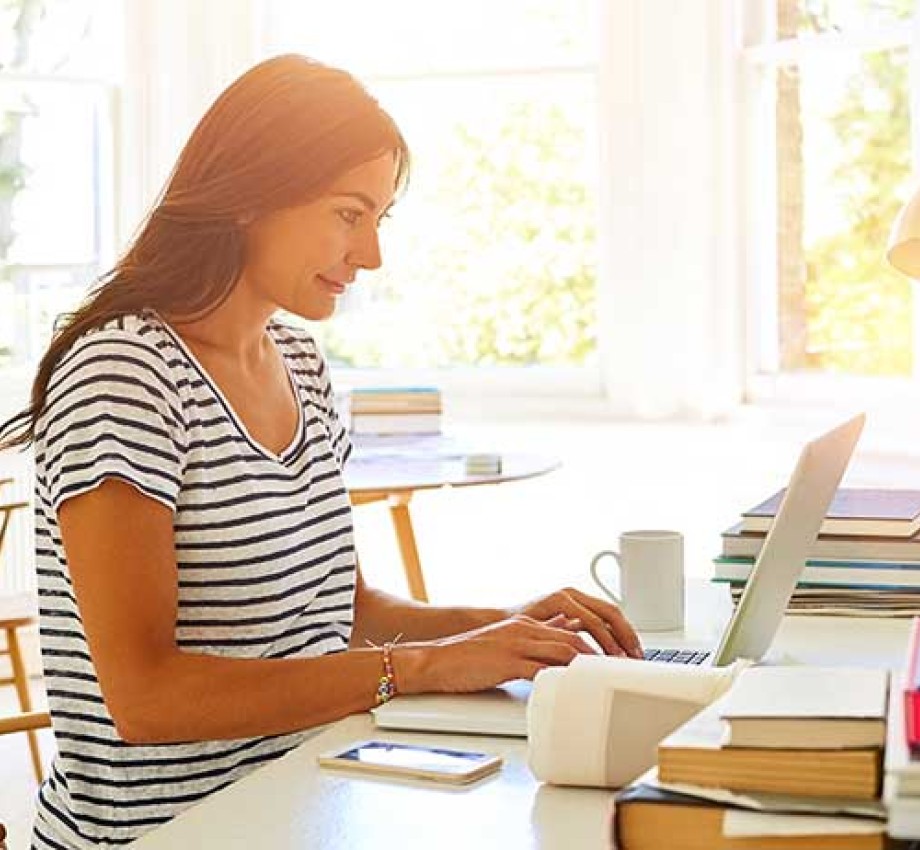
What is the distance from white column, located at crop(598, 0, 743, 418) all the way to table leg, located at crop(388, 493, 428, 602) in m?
0.86

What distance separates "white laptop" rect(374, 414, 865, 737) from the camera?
5.21ft

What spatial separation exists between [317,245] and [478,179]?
3.01 meters

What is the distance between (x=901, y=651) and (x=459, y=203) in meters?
3.16

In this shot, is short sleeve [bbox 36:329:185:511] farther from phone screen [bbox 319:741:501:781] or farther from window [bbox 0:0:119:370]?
window [bbox 0:0:119:370]

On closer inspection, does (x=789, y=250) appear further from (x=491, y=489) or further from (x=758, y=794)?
(x=758, y=794)

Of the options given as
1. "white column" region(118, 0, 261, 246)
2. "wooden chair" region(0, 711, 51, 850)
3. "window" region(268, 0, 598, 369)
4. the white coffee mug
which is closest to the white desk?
the white coffee mug

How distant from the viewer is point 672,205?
457 cm

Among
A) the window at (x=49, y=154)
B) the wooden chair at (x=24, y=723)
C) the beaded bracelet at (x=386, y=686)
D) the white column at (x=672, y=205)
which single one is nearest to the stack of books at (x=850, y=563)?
the beaded bracelet at (x=386, y=686)

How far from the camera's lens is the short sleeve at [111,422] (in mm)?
1676

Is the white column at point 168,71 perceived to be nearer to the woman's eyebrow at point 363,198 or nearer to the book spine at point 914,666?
the woman's eyebrow at point 363,198

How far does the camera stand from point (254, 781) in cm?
145

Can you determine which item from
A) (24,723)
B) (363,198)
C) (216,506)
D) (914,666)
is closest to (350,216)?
(363,198)

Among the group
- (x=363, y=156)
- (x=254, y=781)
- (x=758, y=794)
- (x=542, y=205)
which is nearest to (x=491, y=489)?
(x=542, y=205)

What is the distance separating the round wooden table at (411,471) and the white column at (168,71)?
4.07 feet
